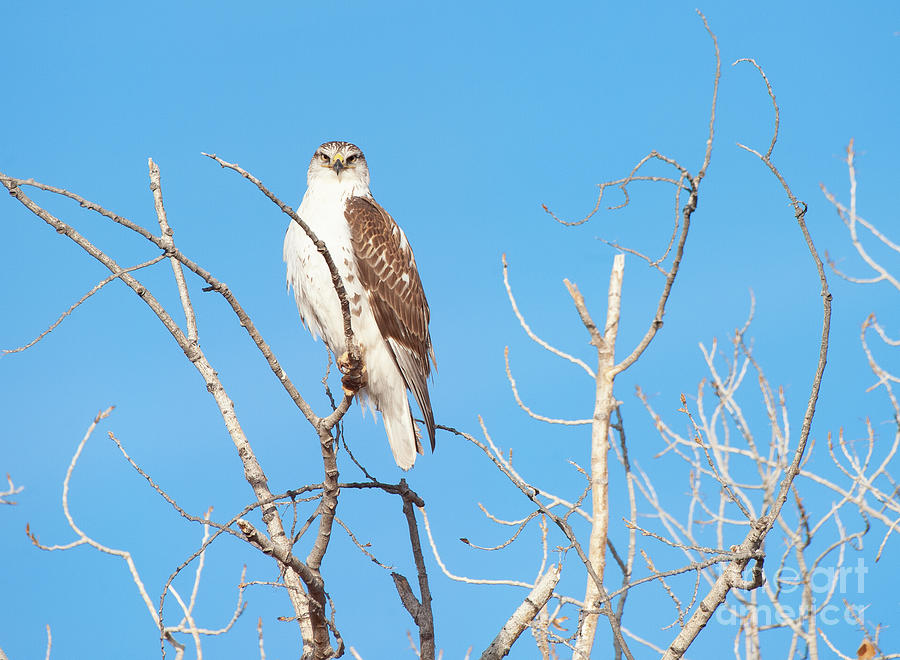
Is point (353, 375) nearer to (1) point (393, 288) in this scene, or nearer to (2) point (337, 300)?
(2) point (337, 300)

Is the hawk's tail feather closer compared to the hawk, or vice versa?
the hawk

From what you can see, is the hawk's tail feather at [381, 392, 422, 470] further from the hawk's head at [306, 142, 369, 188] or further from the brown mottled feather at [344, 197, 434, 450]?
the hawk's head at [306, 142, 369, 188]

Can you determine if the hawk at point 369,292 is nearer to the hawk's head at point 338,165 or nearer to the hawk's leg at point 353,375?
the hawk's head at point 338,165

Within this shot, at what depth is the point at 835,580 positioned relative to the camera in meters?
8.19

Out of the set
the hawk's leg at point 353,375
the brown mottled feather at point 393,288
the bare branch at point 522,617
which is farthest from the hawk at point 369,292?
the bare branch at point 522,617

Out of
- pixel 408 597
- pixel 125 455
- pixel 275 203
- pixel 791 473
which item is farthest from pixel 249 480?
pixel 791 473

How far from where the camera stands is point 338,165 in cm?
707

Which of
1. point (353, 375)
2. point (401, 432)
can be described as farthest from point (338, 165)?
point (353, 375)

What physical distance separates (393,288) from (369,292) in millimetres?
239

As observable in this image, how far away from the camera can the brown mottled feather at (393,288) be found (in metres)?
6.52

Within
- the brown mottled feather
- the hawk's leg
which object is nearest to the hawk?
the brown mottled feather

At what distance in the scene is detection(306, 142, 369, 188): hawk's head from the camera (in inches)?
280

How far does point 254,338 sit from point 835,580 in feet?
20.5

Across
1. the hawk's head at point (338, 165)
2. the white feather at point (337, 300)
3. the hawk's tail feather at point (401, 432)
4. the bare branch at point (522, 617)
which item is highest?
the hawk's head at point (338, 165)
